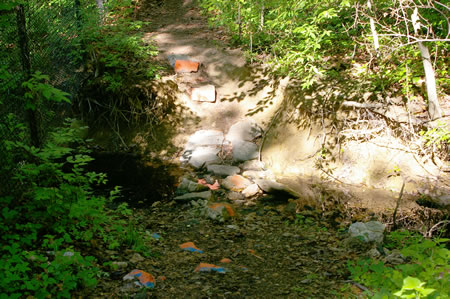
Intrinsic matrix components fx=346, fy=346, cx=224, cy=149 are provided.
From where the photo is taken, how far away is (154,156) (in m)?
8.28

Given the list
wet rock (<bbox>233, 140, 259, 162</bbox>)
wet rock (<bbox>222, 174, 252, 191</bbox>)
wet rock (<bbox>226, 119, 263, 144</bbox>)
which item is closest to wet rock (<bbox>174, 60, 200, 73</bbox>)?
wet rock (<bbox>226, 119, 263, 144</bbox>)

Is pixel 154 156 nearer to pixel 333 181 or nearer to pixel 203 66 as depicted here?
pixel 203 66

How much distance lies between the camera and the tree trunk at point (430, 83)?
20.7 ft

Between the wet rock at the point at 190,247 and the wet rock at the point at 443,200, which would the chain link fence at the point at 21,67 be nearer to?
the wet rock at the point at 190,247

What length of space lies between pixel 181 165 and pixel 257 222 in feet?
10.3

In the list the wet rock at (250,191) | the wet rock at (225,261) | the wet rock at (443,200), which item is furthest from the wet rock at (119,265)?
the wet rock at (443,200)

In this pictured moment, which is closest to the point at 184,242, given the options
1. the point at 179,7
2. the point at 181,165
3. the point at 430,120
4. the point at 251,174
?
the point at 251,174

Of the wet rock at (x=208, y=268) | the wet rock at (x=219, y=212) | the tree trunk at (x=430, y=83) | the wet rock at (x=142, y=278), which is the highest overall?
the tree trunk at (x=430, y=83)

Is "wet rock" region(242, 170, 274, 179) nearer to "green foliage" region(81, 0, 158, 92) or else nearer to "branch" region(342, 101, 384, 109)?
"branch" region(342, 101, 384, 109)

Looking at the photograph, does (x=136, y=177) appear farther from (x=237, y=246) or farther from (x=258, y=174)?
(x=237, y=246)

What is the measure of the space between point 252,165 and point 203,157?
1.14 metres

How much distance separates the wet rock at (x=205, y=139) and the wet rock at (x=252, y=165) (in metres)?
0.91

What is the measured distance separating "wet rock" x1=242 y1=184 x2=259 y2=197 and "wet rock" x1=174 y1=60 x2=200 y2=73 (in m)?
4.52

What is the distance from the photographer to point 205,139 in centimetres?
838
